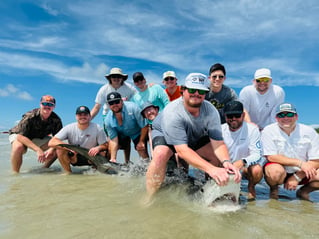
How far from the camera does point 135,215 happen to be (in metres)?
3.07

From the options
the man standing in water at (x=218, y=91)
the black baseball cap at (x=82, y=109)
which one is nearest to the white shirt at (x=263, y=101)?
the man standing in water at (x=218, y=91)

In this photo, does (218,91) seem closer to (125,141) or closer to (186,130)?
(186,130)

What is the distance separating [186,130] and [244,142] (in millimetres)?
1151

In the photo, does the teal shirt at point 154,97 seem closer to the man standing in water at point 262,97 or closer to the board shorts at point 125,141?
the board shorts at point 125,141

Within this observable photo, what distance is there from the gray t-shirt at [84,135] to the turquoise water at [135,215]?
159 centimetres

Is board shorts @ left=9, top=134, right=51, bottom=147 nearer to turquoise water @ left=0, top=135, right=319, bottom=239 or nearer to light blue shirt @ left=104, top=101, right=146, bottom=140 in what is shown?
light blue shirt @ left=104, top=101, right=146, bottom=140

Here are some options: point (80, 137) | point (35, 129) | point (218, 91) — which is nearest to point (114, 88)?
point (80, 137)

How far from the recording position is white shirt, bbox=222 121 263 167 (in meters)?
4.27

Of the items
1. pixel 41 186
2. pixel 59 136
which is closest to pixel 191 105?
pixel 41 186

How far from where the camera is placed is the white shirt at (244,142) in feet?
14.0

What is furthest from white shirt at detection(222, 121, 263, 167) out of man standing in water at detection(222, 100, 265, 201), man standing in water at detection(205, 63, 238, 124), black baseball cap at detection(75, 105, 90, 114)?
black baseball cap at detection(75, 105, 90, 114)

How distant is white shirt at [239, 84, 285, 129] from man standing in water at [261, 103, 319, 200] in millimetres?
1164

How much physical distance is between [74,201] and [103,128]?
2896 millimetres

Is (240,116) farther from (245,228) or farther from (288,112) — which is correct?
(245,228)
